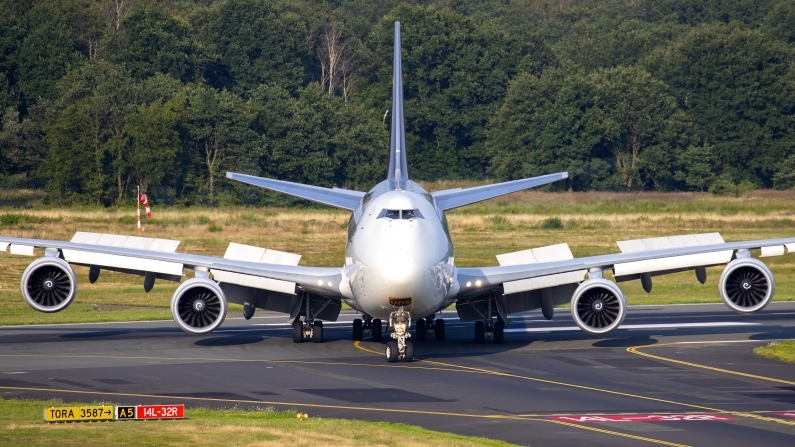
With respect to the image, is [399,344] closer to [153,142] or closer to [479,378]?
[479,378]

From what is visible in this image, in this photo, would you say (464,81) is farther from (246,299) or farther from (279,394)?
(279,394)

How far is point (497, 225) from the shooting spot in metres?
71.0

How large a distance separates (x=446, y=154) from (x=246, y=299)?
75.7 m

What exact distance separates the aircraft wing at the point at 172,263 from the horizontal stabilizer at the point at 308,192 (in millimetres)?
1976

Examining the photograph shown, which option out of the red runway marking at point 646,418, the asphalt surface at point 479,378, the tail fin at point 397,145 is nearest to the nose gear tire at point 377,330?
the asphalt surface at point 479,378

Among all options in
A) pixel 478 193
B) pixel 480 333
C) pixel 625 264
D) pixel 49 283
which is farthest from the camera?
pixel 478 193

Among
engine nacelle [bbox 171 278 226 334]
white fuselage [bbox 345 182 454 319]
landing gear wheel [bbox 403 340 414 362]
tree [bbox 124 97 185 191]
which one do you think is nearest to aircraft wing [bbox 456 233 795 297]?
white fuselage [bbox 345 182 454 319]

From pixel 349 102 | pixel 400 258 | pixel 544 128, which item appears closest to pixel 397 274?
pixel 400 258

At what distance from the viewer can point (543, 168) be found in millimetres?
97688

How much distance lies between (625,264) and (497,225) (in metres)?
37.0

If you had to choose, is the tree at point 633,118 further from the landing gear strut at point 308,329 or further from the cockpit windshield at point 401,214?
the cockpit windshield at point 401,214

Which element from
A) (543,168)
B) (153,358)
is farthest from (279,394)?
(543,168)

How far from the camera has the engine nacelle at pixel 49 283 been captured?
33719mm

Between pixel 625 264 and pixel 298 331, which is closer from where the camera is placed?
pixel 625 264
